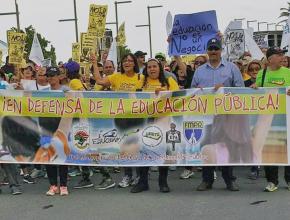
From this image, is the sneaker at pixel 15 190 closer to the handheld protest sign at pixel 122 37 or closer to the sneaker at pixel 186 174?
the sneaker at pixel 186 174

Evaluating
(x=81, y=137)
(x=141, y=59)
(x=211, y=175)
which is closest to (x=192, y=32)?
(x=141, y=59)

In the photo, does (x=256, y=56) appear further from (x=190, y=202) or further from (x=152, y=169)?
(x=190, y=202)

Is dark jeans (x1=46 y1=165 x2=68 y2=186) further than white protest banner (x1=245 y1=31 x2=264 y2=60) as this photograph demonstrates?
No

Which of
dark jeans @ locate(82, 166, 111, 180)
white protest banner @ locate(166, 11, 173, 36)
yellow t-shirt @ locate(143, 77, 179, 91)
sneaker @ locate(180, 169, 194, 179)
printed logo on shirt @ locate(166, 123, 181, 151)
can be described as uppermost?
white protest banner @ locate(166, 11, 173, 36)

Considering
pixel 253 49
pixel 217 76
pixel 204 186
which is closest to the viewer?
pixel 217 76

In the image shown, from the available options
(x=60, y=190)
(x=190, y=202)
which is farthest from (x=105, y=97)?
(x=190, y=202)

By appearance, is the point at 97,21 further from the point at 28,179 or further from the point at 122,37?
the point at 122,37

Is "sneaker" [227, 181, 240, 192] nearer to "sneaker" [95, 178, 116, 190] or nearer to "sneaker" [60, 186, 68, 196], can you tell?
"sneaker" [95, 178, 116, 190]

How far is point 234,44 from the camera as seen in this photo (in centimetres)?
1395

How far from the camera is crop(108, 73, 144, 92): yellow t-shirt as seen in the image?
803 cm

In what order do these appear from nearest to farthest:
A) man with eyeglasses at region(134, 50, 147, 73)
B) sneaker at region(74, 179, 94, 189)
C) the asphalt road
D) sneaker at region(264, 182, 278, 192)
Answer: the asphalt road, sneaker at region(264, 182, 278, 192), sneaker at region(74, 179, 94, 189), man with eyeglasses at region(134, 50, 147, 73)

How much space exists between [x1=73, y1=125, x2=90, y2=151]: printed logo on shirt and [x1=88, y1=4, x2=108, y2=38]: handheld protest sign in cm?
574

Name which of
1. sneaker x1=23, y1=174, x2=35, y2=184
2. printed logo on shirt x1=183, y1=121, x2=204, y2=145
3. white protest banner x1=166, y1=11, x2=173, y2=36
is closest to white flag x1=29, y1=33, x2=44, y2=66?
white protest banner x1=166, y1=11, x2=173, y2=36

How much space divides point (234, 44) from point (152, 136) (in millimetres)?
6639
